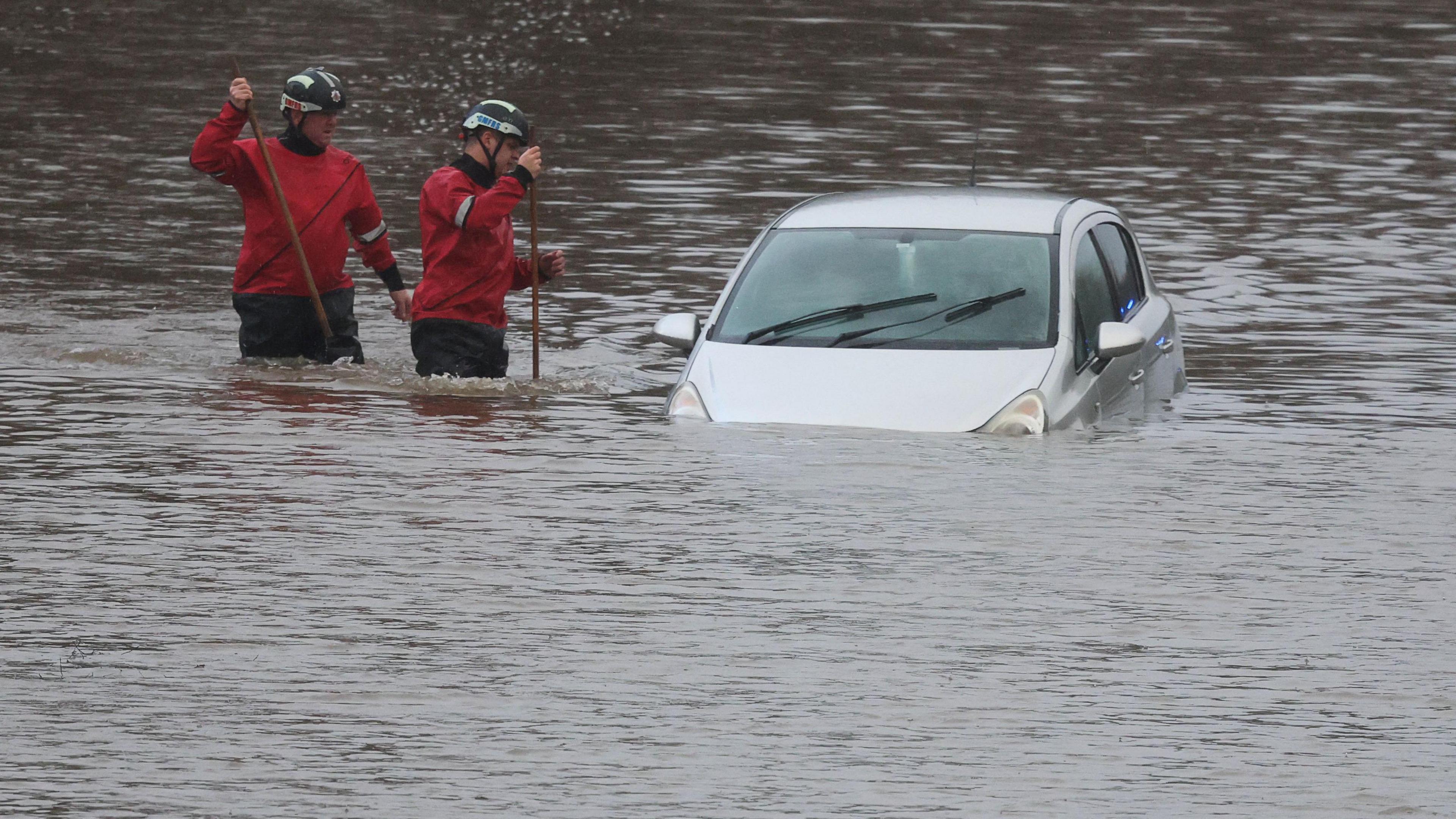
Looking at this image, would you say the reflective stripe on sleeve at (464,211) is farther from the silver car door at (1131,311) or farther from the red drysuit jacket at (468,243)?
the silver car door at (1131,311)

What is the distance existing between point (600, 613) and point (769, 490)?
2.03 m

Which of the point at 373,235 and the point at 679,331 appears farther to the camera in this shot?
→ the point at 373,235

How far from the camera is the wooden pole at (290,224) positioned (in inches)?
488

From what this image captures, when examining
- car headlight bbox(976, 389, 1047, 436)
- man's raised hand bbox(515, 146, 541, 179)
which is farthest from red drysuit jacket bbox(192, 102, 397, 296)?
car headlight bbox(976, 389, 1047, 436)

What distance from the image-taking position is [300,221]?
12625 mm

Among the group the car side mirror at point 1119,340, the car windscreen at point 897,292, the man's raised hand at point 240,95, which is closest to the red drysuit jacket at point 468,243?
the man's raised hand at point 240,95

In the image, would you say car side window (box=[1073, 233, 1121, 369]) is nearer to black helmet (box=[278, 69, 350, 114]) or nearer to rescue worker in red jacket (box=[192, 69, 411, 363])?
rescue worker in red jacket (box=[192, 69, 411, 363])

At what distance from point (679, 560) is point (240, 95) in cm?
439

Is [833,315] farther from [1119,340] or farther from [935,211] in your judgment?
[1119,340]

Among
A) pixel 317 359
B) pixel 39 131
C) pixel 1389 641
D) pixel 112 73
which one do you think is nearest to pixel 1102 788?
pixel 1389 641

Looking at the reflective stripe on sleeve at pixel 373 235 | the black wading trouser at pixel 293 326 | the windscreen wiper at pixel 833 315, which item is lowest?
the black wading trouser at pixel 293 326

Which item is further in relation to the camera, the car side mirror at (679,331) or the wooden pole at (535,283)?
the wooden pole at (535,283)

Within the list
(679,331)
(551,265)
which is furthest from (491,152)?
(679,331)

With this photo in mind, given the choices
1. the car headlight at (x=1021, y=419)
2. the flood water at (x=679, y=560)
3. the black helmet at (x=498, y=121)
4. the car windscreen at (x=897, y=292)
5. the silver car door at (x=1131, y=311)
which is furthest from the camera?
the black helmet at (x=498, y=121)
